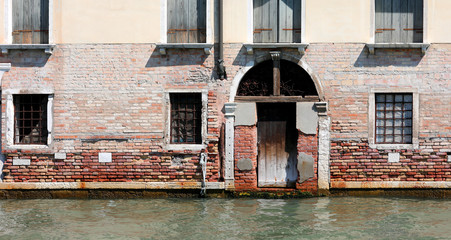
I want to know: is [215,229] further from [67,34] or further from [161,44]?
[67,34]

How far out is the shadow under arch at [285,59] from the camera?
12211 mm

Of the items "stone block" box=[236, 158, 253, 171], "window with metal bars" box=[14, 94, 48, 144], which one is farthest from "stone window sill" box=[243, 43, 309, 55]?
"window with metal bars" box=[14, 94, 48, 144]

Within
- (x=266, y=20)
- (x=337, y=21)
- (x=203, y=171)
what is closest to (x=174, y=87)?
(x=203, y=171)

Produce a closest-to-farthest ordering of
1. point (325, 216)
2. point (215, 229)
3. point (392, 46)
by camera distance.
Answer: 1. point (215, 229)
2. point (325, 216)
3. point (392, 46)

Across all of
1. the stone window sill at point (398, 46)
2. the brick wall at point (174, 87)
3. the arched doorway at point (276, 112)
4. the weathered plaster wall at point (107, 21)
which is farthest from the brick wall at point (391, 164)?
the weathered plaster wall at point (107, 21)

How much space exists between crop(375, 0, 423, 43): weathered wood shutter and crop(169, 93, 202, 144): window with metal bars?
387 cm

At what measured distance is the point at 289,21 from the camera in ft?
40.4

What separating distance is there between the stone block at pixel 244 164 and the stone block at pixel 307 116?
47.8 inches

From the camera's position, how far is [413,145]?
12.1 metres

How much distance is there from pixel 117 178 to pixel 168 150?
44.2 inches

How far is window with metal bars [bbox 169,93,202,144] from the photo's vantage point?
12.5 metres

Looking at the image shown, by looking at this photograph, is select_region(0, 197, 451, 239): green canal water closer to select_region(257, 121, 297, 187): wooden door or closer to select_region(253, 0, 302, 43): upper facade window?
select_region(257, 121, 297, 187): wooden door

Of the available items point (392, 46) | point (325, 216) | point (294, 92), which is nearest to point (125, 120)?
point (294, 92)

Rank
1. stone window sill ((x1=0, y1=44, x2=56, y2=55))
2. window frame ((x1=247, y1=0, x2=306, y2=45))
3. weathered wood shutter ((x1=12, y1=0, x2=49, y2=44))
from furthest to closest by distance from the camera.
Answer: weathered wood shutter ((x1=12, y1=0, x2=49, y2=44)) → stone window sill ((x1=0, y1=44, x2=56, y2=55)) → window frame ((x1=247, y1=0, x2=306, y2=45))
